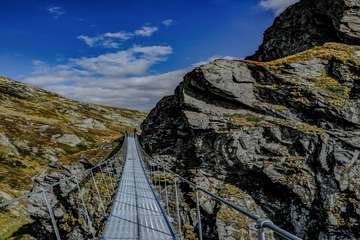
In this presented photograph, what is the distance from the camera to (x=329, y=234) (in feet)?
72.6

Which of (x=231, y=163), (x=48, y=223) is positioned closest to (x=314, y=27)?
(x=231, y=163)

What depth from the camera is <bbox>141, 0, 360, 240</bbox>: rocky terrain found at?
2331 cm

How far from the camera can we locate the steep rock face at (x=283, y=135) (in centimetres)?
2334

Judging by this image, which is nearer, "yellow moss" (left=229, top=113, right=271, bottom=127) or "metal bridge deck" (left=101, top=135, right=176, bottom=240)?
"metal bridge deck" (left=101, top=135, right=176, bottom=240)

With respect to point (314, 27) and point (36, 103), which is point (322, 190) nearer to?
point (314, 27)

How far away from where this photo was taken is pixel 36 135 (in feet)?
377

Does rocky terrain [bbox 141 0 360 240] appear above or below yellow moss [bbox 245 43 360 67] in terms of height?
below

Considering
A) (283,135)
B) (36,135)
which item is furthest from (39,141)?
(283,135)

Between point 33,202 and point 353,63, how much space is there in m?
31.3

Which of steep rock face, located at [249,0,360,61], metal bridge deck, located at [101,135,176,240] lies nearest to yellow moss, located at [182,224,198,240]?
metal bridge deck, located at [101,135,176,240]

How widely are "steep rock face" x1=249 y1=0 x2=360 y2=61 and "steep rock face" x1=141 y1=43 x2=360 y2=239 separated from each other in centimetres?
353

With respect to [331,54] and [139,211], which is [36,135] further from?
[139,211]

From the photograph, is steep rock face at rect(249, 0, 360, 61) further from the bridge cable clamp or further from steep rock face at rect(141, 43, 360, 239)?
the bridge cable clamp

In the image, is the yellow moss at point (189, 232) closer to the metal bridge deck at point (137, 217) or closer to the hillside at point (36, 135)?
the metal bridge deck at point (137, 217)
